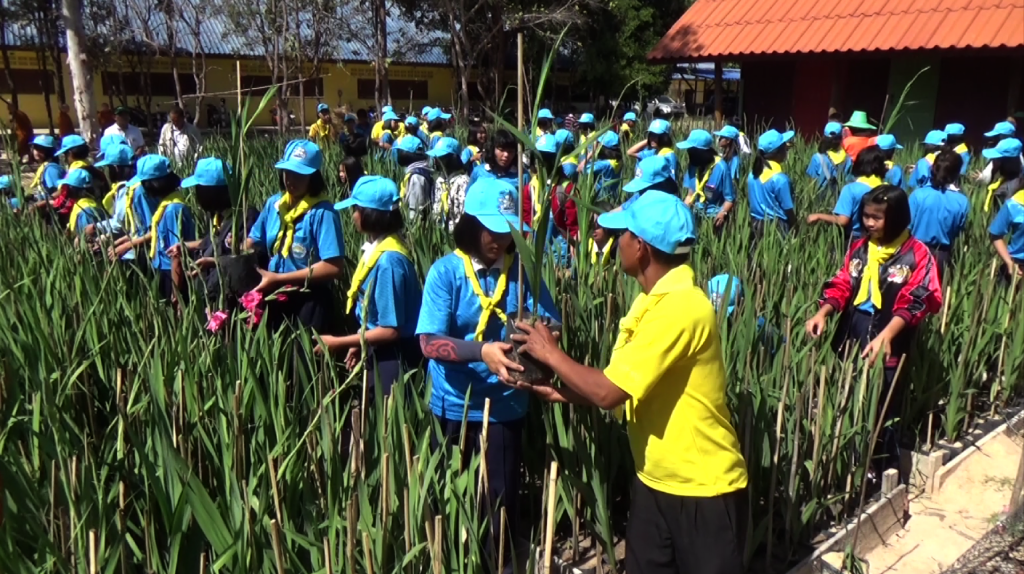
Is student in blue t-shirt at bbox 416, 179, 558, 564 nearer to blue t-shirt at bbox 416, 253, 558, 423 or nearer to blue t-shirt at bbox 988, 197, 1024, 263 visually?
blue t-shirt at bbox 416, 253, 558, 423

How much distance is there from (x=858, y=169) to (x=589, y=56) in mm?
14699

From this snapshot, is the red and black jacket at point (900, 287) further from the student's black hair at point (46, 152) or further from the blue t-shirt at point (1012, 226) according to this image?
the student's black hair at point (46, 152)

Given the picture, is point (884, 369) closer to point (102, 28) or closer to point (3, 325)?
point (3, 325)

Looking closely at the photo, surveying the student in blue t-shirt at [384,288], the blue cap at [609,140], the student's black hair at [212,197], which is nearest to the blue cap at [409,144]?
the blue cap at [609,140]

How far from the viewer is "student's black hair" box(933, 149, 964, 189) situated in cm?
396

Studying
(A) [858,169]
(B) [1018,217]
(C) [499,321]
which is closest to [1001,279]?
(B) [1018,217]

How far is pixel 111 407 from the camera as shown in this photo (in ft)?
6.81

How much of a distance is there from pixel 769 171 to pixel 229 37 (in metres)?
17.4

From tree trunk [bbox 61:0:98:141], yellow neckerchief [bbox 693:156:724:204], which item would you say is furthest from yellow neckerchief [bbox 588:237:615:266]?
tree trunk [bbox 61:0:98:141]

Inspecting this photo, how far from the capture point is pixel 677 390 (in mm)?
1585

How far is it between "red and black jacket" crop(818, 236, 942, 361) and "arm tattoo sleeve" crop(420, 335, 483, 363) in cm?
142

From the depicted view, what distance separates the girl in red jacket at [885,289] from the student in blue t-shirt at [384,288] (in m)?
1.24

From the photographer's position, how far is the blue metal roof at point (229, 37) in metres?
14.2

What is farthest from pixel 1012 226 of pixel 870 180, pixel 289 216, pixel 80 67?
pixel 80 67
